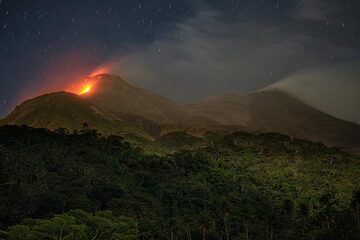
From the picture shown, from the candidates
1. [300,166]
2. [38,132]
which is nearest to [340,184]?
[300,166]

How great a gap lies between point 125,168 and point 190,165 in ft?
82.7

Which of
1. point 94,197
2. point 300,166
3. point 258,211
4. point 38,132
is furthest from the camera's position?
point 300,166

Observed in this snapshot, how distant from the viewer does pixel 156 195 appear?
415ft

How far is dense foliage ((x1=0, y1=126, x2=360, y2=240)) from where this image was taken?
73000 millimetres

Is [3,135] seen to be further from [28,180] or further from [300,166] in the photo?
[300,166]

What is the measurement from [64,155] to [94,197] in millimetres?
38632

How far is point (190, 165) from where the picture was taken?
16012 centimetres

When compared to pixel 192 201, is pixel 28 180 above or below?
above

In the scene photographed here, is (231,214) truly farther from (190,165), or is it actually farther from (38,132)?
(38,132)

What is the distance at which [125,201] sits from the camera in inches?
3807

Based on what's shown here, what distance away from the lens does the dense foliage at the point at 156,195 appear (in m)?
73.0

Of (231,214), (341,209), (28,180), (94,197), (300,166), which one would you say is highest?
(28,180)

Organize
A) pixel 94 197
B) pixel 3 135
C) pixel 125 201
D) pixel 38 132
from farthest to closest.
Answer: pixel 38 132 < pixel 3 135 < pixel 94 197 < pixel 125 201

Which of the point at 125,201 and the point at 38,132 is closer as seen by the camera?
the point at 125,201
